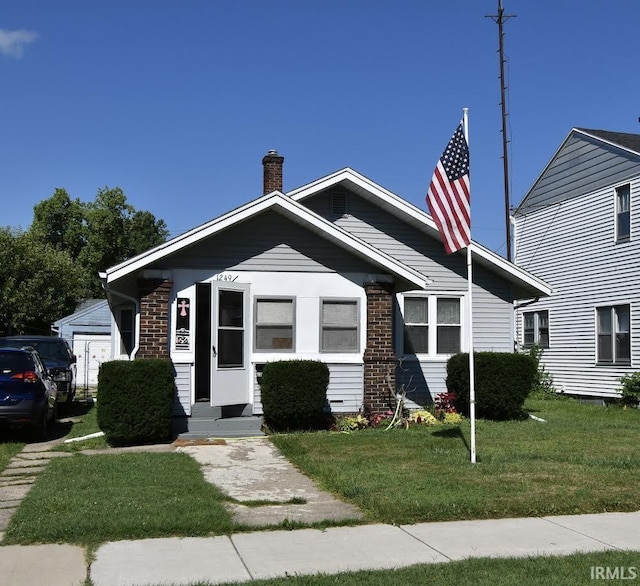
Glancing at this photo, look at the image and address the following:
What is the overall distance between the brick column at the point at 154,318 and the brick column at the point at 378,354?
371 cm

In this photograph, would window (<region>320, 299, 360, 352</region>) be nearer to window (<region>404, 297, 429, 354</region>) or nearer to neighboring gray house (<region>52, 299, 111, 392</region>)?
window (<region>404, 297, 429, 354</region>)

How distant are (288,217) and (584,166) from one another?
1164cm

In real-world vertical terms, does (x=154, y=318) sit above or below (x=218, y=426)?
above

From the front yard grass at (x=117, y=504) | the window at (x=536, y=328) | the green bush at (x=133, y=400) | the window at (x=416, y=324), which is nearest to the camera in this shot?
the front yard grass at (x=117, y=504)

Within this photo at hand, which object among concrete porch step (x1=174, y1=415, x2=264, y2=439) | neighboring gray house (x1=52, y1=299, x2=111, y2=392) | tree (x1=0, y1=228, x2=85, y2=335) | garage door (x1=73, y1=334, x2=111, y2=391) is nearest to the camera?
concrete porch step (x1=174, y1=415, x2=264, y2=439)

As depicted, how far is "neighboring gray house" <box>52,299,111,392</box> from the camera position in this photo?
2987 centimetres

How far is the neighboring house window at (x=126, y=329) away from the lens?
1573cm

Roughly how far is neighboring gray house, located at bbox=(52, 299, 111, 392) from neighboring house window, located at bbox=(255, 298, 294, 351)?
1597cm

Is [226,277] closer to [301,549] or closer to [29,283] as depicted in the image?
[301,549]

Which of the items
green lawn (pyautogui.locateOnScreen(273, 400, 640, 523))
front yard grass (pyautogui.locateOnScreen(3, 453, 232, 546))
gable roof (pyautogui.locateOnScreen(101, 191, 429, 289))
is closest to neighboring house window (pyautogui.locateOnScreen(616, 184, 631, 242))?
green lawn (pyautogui.locateOnScreen(273, 400, 640, 523))

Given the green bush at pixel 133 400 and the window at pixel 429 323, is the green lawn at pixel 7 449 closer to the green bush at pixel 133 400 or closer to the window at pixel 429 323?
the green bush at pixel 133 400

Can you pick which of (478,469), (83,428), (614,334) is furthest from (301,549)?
(614,334)

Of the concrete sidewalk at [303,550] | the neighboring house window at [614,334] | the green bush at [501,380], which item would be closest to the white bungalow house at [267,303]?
the green bush at [501,380]

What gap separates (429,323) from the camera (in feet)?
55.6
